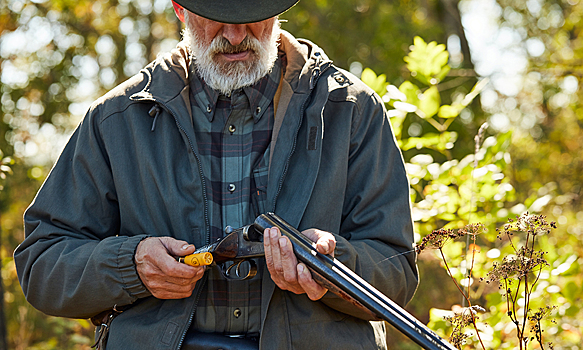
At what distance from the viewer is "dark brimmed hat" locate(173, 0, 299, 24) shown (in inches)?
104

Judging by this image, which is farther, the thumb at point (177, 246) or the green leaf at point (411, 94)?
the green leaf at point (411, 94)

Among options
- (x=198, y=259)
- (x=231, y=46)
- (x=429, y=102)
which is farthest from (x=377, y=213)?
(x=429, y=102)

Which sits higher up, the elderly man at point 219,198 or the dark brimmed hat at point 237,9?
the dark brimmed hat at point 237,9

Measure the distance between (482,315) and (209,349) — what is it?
2.31 metres

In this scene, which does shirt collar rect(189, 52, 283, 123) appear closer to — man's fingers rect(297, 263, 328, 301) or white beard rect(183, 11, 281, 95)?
white beard rect(183, 11, 281, 95)

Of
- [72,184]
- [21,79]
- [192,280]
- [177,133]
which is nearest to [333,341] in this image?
[192,280]

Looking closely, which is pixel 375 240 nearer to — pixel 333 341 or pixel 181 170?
pixel 333 341

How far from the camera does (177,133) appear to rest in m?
2.81

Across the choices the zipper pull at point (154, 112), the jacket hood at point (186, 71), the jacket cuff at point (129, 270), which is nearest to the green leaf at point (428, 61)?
the jacket hood at point (186, 71)

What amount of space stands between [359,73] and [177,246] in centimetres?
844

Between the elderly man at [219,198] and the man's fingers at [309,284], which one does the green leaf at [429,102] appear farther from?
the man's fingers at [309,284]

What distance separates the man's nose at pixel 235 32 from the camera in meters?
2.84

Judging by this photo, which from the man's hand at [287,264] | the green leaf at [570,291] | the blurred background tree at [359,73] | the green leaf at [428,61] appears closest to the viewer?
the man's hand at [287,264]

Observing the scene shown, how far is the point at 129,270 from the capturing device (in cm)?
251
